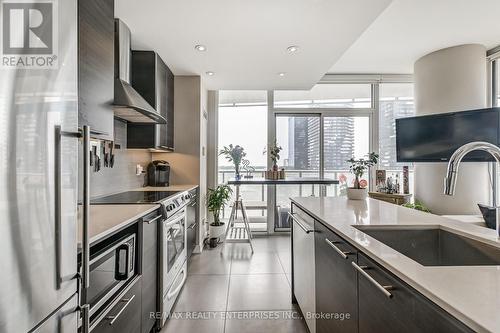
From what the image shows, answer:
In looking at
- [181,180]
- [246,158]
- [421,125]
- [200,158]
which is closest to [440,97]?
[421,125]

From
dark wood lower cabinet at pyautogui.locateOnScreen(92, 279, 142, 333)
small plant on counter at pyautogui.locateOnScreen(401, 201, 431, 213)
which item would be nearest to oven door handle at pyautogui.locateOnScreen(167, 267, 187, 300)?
dark wood lower cabinet at pyautogui.locateOnScreen(92, 279, 142, 333)

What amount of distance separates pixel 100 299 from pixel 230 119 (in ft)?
12.9

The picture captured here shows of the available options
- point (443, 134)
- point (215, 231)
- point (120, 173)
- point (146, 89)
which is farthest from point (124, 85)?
point (443, 134)

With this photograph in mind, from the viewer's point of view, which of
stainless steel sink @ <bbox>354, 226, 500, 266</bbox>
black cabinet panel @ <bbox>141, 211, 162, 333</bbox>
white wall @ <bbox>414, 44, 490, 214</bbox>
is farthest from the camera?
white wall @ <bbox>414, 44, 490, 214</bbox>

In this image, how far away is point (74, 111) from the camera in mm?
901

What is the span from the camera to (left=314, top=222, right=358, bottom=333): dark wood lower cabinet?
1087 millimetres

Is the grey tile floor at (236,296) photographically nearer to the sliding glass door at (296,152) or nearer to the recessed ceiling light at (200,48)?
Answer: the sliding glass door at (296,152)

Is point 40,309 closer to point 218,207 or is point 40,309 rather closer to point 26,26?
point 26,26

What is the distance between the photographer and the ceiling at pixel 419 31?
9.51 feet

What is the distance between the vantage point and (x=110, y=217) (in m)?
1.44

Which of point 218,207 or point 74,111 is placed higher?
point 74,111

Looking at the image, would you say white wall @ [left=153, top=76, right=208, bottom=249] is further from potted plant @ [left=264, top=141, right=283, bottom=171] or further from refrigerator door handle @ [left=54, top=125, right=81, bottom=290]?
refrigerator door handle @ [left=54, top=125, right=81, bottom=290]

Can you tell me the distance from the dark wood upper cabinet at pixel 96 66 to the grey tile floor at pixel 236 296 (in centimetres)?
166

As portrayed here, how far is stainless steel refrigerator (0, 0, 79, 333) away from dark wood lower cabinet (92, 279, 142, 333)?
36cm
